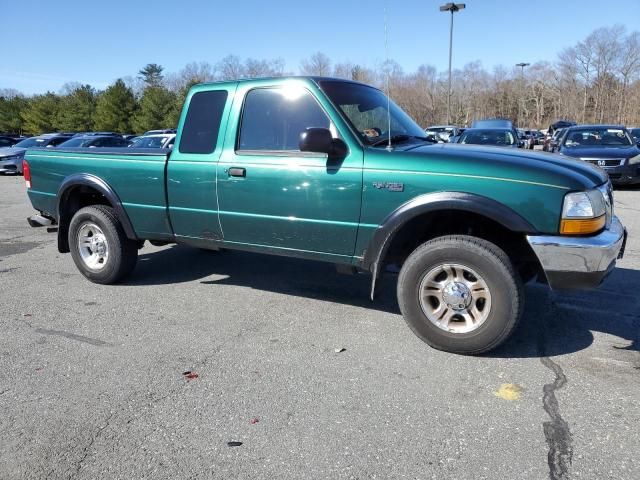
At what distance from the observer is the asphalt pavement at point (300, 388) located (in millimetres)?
2449

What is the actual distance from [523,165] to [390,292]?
2.08 m

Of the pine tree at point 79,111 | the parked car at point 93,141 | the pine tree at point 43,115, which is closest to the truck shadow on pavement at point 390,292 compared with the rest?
the parked car at point 93,141

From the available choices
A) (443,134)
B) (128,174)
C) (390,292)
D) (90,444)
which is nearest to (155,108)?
(443,134)

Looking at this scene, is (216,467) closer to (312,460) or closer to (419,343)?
(312,460)

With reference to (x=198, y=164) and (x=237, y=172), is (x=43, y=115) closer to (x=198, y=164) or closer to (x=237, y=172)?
(x=198, y=164)

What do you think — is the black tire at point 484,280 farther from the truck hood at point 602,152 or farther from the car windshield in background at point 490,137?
the truck hood at point 602,152

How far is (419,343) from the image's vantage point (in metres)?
3.81

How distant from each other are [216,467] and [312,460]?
0.46 meters

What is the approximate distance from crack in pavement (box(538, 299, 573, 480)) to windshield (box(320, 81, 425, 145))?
2.08 meters

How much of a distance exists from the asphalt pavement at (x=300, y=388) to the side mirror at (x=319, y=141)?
143 cm

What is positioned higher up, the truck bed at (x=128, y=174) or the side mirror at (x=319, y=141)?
the side mirror at (x=319, y=141)

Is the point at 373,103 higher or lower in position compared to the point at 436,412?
higher

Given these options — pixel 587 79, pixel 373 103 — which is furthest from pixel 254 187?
pixel 587 79

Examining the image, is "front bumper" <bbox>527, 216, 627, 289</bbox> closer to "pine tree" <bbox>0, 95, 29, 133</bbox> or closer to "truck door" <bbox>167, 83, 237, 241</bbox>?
"truck door" <bbox>167, 83, 237, 241</bbox>
